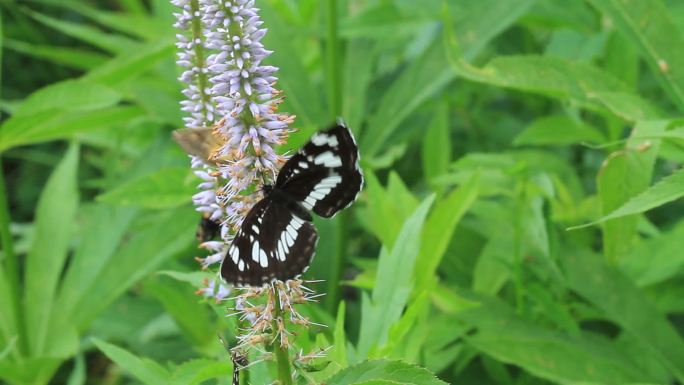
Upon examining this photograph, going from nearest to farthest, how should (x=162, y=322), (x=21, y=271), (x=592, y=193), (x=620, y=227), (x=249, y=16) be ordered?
(x=249, y=16), (x=620, y=227), (x=162, y=322), (x=592, y=193), (x=21, y=271)

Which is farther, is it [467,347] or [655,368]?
[467,347]

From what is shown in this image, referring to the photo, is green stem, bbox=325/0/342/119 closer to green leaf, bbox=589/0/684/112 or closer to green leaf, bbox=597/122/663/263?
green leaf, bbox=589/0/684/112

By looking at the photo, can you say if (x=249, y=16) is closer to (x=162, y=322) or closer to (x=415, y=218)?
(x=415, y=218)

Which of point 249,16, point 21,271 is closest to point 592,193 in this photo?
point 249,16

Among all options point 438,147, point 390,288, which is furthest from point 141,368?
point 438,147

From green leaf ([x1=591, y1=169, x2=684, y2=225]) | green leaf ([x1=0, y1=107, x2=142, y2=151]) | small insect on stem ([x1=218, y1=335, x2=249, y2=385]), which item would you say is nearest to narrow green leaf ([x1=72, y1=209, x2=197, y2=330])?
green leaf ([x1=0, y1=107, x2=142, y2=151])
